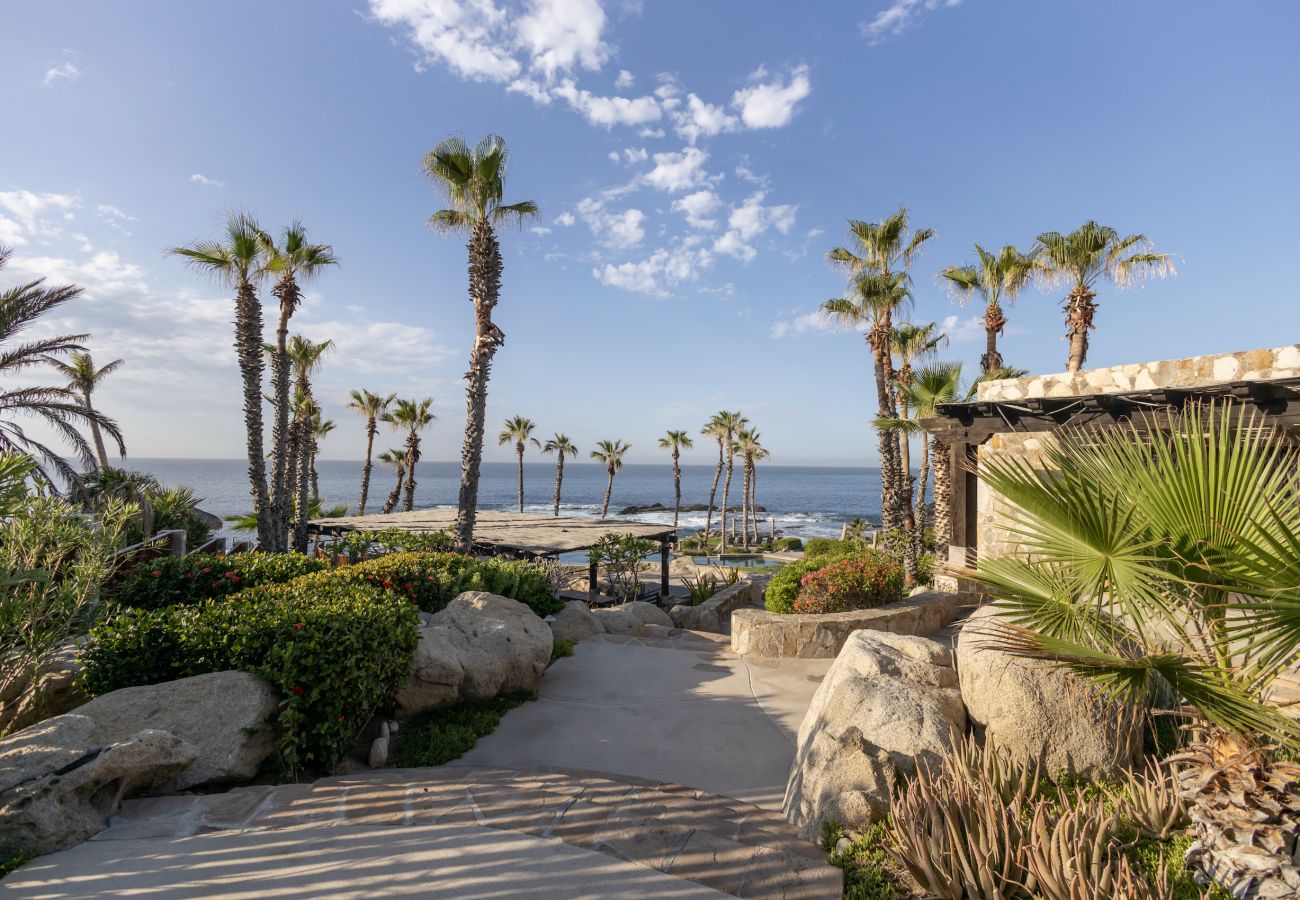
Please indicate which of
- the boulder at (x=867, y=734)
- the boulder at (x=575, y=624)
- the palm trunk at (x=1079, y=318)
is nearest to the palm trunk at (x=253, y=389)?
the boulder at (x=575, y=624)

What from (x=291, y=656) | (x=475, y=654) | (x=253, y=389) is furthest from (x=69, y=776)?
(x=253, y=389)

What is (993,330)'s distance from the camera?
21766 millimetres

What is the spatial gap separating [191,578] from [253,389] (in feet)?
43.5

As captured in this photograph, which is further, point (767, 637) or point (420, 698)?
point (767, 637)

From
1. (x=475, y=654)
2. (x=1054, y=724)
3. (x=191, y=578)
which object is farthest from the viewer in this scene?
(x=191, y=578)

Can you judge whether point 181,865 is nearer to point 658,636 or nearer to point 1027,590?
point 1027,590

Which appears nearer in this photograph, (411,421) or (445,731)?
(445,731)

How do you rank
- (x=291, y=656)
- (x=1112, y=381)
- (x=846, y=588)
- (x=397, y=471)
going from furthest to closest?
(x=397, y=471) < (x=846, y=588) < (x=1112, y=381) < (x=291, y=656)

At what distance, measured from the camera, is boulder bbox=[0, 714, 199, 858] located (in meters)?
3.81

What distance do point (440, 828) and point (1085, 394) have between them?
11426 millimetres

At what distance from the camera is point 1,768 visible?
12.8ft

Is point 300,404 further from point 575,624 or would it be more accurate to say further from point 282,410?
point 575,624

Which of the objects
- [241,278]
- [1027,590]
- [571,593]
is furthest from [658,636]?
[241,278]

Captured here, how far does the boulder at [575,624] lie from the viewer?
10594 millimetres
